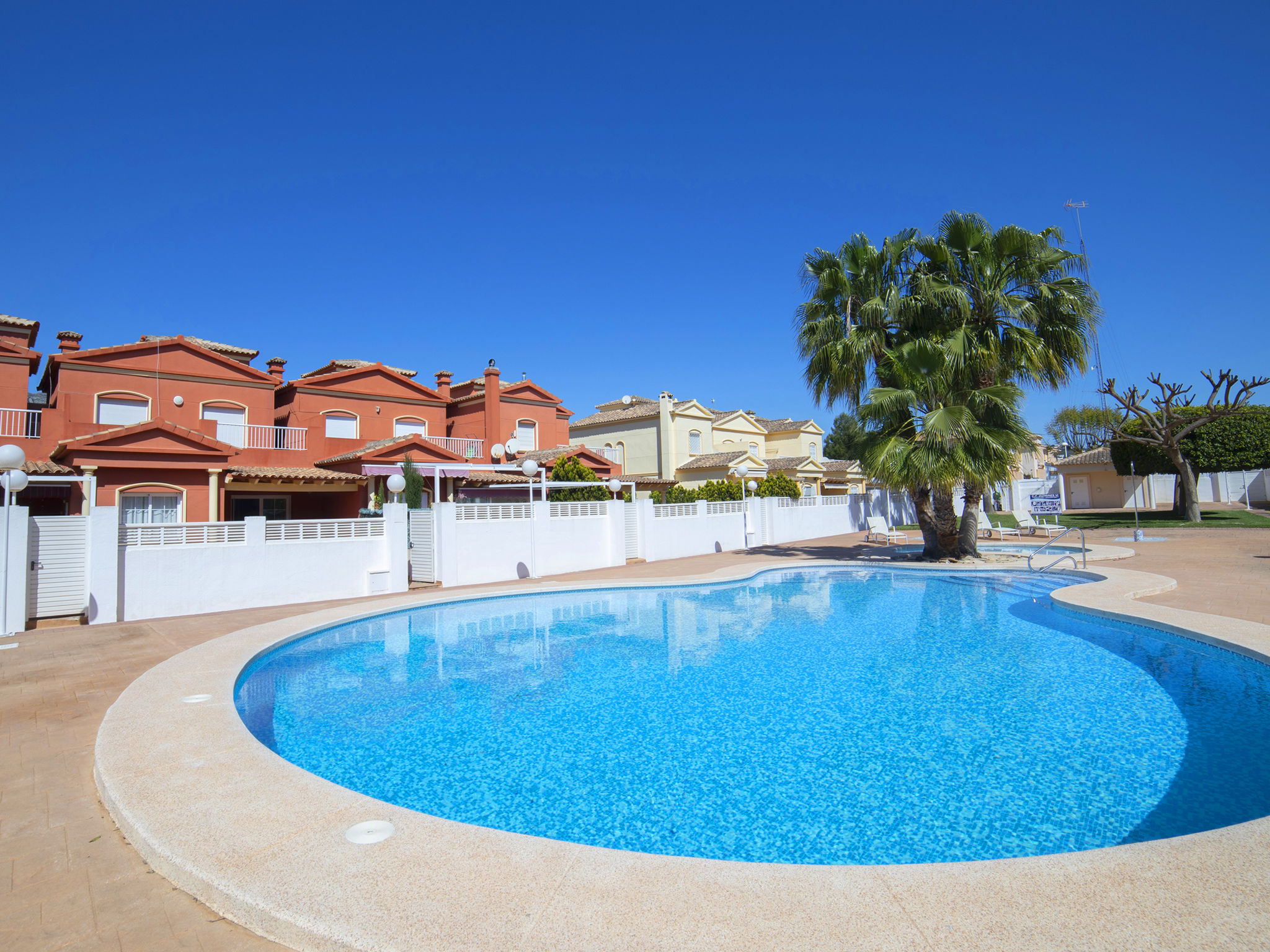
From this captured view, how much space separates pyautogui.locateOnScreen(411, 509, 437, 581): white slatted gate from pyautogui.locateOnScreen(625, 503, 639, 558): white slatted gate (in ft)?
20.9

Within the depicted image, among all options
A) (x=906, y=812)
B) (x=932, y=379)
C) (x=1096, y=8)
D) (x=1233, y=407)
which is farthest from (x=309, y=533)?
(x=1233, y=407)

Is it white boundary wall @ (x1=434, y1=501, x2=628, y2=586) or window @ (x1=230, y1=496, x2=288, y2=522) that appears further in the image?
window @ (x1=230, y1=496, x2=288, y2=522)

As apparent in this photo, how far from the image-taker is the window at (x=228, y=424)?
942 inches

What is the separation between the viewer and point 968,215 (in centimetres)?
1717

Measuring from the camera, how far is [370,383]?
27891 mm

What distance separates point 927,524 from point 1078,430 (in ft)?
201

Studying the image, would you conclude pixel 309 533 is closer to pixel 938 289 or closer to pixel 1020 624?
pixel 1020 624

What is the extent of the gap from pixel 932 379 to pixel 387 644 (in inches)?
547

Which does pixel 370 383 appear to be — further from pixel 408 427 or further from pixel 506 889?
pixel 506 889

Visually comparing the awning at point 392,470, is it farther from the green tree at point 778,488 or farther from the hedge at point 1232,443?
the hedge at point 1232,443

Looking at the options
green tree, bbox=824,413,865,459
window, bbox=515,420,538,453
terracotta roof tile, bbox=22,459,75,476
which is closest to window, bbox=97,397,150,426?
terracotta roof tile, bbox=22,459,75,476

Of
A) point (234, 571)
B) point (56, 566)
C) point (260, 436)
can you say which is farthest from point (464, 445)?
point (56, 566)

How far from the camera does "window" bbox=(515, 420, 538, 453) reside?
32.2 metres

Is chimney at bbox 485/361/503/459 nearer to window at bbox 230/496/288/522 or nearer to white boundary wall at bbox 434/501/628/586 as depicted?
window at bbox 230/496/288/522
